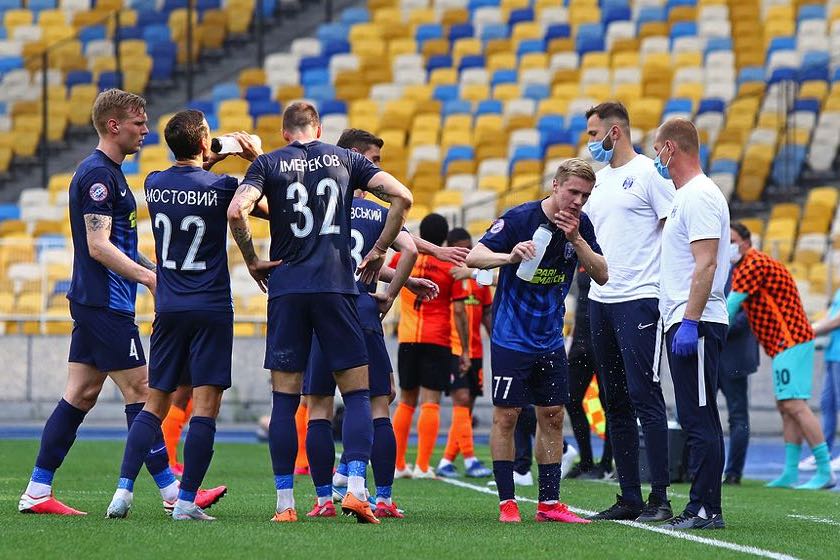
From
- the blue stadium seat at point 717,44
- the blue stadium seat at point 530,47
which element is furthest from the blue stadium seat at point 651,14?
the blue stadium seat at point 530,47

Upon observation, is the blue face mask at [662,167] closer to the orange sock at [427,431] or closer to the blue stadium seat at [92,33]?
the orange sock at [427,431]

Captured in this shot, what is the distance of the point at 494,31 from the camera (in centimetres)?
2925

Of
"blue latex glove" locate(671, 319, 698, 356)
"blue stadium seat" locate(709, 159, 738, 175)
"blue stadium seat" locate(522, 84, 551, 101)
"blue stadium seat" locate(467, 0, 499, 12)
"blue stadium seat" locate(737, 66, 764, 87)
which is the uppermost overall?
"blue stadium seat" locate(467, 0, 499, 12)

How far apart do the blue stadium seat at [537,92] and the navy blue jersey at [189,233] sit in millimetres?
19298

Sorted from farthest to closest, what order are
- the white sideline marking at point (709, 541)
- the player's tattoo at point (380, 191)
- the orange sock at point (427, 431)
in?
1. the orange sock at point (427, 431)
2. the player's tattoo at point (380, 191)
3. the white sideline marking at point (709, 541)

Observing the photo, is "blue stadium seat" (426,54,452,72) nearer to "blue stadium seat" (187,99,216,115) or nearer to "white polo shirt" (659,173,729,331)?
"blue stadium seat" (187,99,216,115)

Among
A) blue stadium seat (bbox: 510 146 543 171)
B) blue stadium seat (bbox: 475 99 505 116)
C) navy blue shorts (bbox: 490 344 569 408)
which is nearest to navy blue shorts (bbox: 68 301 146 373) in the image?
navy blue shorts (bbox: 490 344 569 408)

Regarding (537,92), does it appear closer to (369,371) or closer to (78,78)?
(78,78)

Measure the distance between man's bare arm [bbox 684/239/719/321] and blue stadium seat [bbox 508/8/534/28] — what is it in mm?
21828

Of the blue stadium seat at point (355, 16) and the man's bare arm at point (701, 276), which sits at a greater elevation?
the blue stadium seat at point (355, 16)

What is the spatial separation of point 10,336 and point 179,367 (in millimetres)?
13627

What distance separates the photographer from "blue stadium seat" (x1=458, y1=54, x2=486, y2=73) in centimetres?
2847

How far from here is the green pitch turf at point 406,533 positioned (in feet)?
22.6

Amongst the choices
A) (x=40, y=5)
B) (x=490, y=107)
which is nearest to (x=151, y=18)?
(x=40, y=5)
